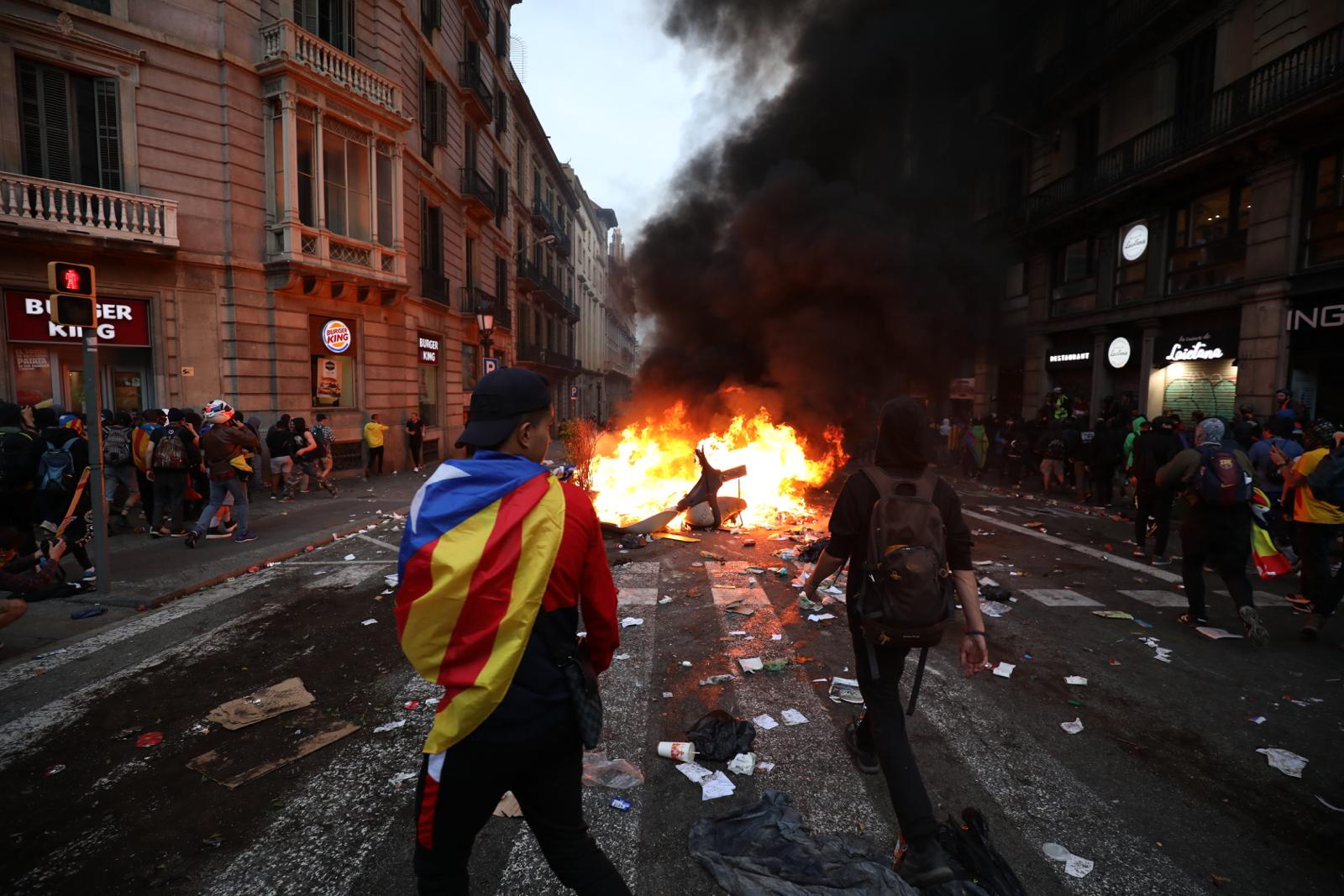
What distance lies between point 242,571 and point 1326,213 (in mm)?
18467

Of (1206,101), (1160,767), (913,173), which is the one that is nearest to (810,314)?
(913,173)

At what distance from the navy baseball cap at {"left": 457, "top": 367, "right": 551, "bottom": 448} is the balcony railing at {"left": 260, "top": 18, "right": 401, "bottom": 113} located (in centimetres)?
1515

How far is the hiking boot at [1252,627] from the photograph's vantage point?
16.0ft

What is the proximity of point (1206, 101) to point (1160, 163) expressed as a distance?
1.38 meters

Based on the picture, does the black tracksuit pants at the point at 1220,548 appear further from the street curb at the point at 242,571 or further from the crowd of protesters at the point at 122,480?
the crowd of protesters at the point at 122,480

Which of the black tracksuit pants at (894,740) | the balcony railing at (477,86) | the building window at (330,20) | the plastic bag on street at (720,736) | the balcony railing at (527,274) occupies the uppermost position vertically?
the balcony railing at (477,86)

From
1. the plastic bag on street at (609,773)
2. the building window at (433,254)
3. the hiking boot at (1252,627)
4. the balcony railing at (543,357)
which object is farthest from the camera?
the balcony railing at (543,357)

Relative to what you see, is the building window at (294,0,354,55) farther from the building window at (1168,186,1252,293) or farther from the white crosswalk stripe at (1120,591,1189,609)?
the building window at (1168,186,1252,293)

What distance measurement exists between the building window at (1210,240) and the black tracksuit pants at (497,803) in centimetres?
1747

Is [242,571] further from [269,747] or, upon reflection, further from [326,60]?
[326,60]

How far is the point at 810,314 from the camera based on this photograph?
13.6 metres

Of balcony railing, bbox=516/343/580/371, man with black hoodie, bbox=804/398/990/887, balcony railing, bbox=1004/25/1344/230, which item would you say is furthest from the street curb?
balcony railing, bbox=516/343/580/371

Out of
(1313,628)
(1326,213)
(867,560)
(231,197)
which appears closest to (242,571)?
(867,560)

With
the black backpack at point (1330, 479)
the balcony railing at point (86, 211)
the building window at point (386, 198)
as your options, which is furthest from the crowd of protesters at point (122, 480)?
the black backpack at point (1330, 479)
